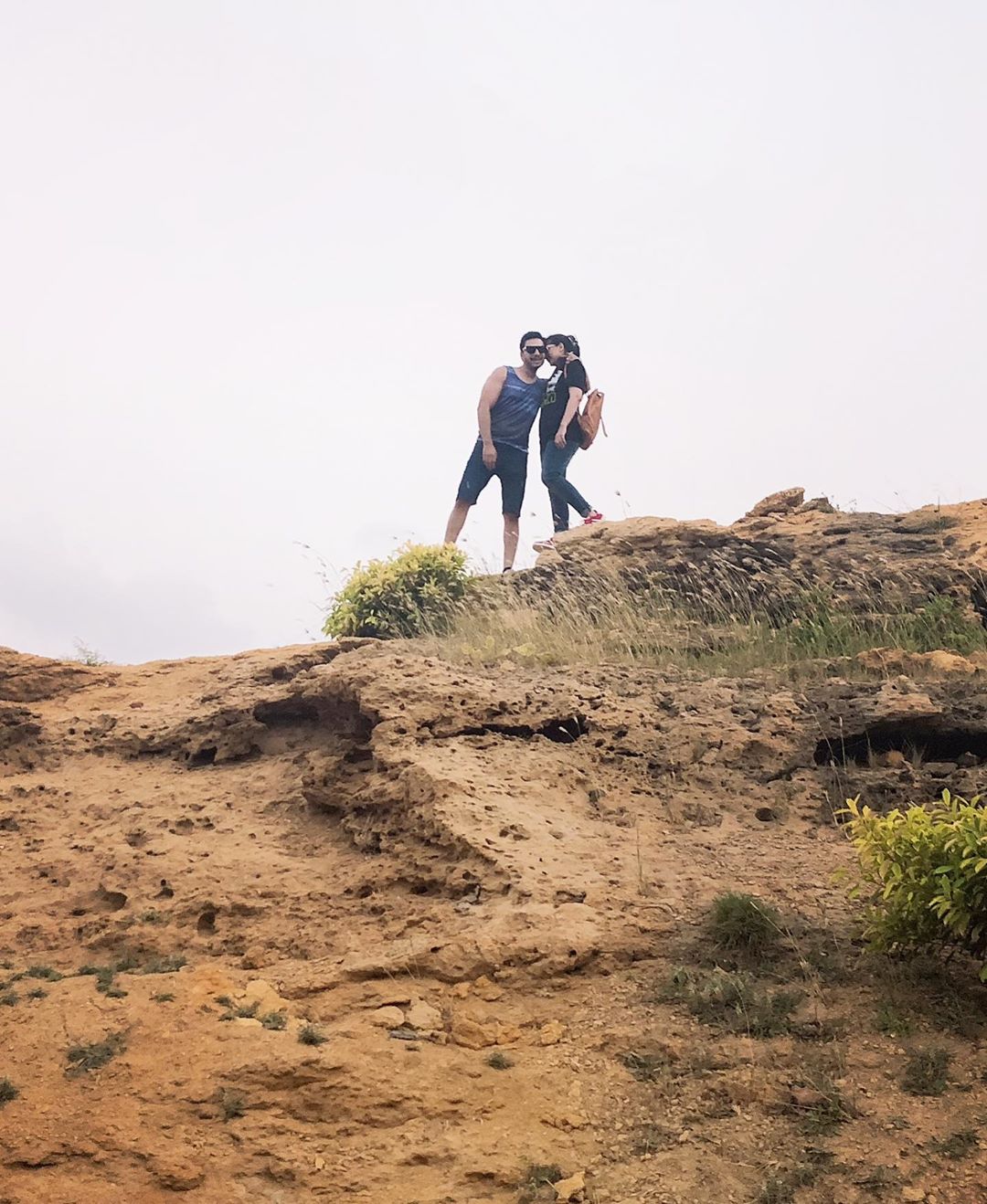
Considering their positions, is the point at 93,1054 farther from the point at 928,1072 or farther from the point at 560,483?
the point at 560,483

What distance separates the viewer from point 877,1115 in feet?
11.4

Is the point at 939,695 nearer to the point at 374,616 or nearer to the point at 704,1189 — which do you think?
the point at 704,1189

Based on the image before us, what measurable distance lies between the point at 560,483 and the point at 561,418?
0.75 metres

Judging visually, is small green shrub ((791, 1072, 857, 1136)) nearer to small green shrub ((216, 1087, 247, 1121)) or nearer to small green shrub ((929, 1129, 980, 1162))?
small green shrub ((929, 1129, 980, 1162))

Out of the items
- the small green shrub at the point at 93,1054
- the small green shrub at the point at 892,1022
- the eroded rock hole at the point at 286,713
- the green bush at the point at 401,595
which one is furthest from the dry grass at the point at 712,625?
the small green shrub at the point at 93,1054

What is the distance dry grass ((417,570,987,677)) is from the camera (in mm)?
7613

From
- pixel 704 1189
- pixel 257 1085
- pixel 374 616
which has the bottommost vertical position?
pixel 704 1189

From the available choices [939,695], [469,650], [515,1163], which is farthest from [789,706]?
[515,1163]

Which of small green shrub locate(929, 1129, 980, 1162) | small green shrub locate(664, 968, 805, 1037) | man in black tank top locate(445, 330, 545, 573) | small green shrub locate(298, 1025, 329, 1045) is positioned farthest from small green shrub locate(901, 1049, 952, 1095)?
man in black tank top locate(445, 330, 545, 573)

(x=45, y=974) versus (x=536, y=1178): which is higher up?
(x=45, y=974)

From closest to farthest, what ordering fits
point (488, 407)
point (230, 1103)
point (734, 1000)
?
point (230, 1103) → point (734, 1000) → point (488, 407)

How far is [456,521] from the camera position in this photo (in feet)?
41.3

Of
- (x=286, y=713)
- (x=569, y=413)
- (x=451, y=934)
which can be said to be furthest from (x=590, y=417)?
(x=451, y=934)

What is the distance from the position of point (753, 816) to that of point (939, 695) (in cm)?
148
